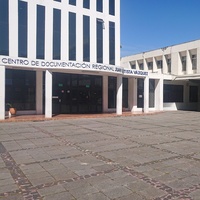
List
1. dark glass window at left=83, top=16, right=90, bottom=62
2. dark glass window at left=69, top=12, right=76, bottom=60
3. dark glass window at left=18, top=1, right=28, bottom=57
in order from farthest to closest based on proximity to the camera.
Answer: dark glass window at left=83, top=16, right=90, bottom=62 → dark glass window at left=69, top=12, right=76, bottom=60 → dark glass window at left=18, top=1, right=28, bottom=57

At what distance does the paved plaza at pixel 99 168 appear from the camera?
4324mm

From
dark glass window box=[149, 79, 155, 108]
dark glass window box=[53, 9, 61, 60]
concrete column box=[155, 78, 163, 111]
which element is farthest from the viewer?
dark glass window box=[149, 79, 155, 108]

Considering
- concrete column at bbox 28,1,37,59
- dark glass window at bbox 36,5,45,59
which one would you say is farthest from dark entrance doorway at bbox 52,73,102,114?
concrete column at bbox 28,1,37,59

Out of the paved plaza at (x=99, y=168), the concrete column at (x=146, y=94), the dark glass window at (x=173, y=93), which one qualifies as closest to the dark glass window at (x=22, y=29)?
the paved plaza at (x=99, y=168)

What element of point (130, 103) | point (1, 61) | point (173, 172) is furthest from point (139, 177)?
point (130, 103)

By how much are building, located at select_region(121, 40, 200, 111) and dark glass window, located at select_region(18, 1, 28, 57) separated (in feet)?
35.9

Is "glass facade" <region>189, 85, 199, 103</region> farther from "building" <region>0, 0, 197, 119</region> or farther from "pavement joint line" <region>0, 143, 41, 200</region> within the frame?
"pavement joint line" <region>0, 143, 41, 200</region>

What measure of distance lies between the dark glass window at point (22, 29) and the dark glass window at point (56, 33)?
214 centimetres

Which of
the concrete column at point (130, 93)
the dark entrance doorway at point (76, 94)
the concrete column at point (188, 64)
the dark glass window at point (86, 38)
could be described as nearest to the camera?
the dark entrance doorway at point (76, 94)

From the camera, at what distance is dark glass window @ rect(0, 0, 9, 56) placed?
54.0ft

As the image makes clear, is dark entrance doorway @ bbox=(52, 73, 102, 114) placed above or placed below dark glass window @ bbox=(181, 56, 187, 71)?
below

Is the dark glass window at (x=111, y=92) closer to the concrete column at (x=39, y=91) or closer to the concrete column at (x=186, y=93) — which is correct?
the concrete column at (x=39, y=91)

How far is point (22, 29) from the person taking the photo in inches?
677

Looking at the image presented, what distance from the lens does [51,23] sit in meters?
18.2
